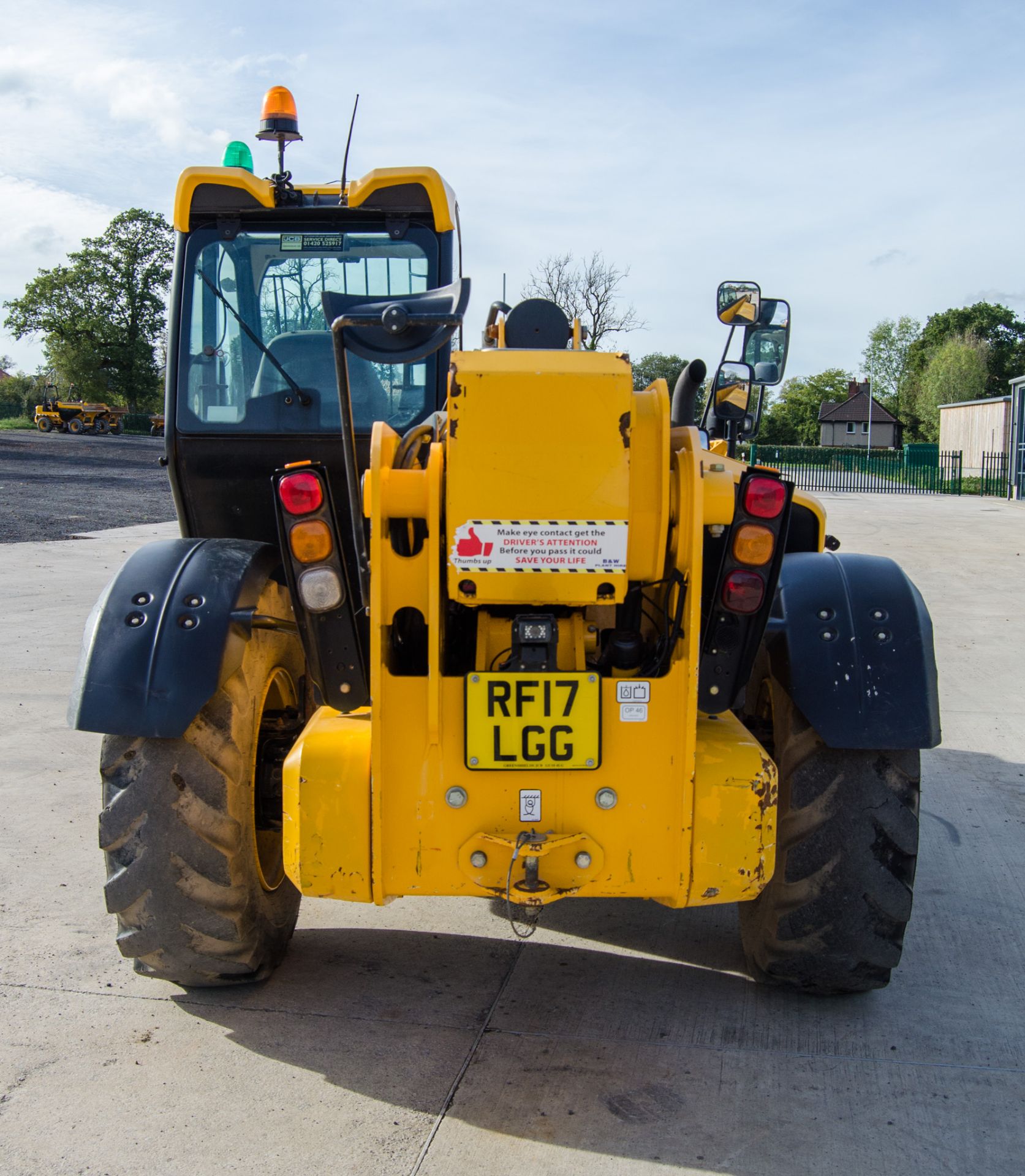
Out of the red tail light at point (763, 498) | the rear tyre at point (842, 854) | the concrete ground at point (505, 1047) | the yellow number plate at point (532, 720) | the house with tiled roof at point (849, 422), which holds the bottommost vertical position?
the concrete ground at point (505, 1047)

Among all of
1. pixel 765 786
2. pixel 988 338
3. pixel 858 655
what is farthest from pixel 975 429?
pixel 765 786

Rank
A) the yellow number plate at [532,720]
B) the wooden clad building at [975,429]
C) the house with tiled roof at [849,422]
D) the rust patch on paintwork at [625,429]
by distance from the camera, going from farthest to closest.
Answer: the house with tiled roof at [849,422] → the wooden clad building at [975,429] → the yellow number plate at [532,720] → the rust patch on paintwork at [625,429]

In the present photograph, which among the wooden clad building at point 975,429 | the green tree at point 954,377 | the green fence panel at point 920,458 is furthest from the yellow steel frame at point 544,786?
the green tree at point 954,377

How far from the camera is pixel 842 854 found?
10.7 ft

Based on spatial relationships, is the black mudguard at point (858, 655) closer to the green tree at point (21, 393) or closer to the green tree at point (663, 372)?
the green tree at point (663, 372)

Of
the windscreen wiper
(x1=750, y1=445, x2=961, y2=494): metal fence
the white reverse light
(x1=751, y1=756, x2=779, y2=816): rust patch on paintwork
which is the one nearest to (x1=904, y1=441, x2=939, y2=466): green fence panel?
(x1=750, y1=445, x2=961, y2=494): metal fence

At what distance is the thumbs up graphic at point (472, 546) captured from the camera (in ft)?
9.14

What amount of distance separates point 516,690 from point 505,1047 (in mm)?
1077

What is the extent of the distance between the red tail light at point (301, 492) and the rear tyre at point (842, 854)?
58.3 inches

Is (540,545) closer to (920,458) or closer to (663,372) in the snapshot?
(663,372)

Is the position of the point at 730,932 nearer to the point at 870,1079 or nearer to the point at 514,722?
the point at 870,1079

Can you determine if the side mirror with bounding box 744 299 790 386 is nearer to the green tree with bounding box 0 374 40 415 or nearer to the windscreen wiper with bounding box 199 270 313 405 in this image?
the windscreen wiper with bounding box 199 270 313 405

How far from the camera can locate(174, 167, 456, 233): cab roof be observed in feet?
13.8

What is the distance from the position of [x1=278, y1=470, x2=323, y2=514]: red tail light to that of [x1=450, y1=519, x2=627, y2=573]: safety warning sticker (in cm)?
42
